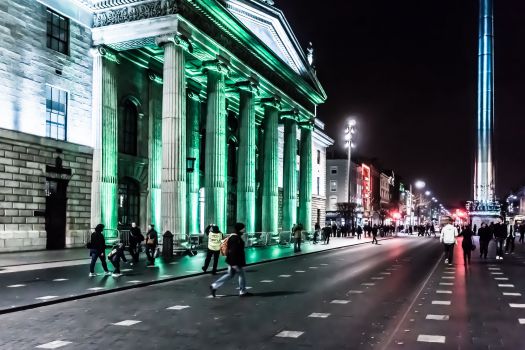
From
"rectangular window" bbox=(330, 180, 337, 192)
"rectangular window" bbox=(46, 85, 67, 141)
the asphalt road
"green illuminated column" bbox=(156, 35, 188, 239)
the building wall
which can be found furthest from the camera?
"rectangular window" bbox=(330, 180, 337, 192)

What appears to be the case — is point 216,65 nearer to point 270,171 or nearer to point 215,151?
point 215,151

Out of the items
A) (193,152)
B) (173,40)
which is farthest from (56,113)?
(193,152)

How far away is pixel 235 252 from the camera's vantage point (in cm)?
1322

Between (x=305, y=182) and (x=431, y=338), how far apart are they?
4343 cm

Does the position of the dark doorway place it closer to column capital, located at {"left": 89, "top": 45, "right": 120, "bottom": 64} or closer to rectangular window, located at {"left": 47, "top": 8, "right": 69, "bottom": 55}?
rectangular window, located at {"left": 47, "top": 8, "right": 69, "bottom": 55}

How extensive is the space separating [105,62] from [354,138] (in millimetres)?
25435

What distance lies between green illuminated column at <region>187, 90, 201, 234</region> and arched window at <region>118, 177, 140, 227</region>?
408cm

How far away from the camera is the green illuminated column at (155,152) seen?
114ft

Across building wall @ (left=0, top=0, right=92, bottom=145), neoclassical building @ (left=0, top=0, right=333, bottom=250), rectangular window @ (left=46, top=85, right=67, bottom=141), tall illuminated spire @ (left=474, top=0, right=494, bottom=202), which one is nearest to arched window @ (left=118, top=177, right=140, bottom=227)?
neoclassical building @ (left=0, top=0, right=333, bottom=250)

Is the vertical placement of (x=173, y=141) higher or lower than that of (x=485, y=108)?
lower

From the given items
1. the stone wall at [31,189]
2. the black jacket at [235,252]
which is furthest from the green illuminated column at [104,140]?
the black jacket at [235,252]

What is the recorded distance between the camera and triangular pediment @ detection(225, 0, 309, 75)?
3936 centimetres

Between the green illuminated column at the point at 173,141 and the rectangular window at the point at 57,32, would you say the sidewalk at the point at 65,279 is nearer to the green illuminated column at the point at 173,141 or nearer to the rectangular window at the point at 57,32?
the green illuminated column at the point at 173,141

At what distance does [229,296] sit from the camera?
1333 cm
